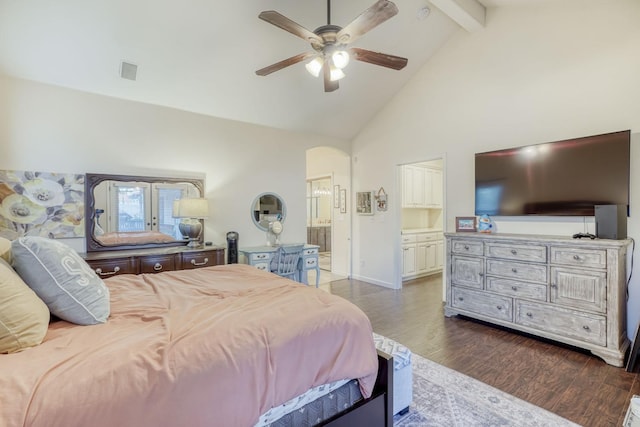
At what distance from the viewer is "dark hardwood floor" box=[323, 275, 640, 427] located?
2.16 m

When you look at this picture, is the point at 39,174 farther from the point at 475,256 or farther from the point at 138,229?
the point at 475,256

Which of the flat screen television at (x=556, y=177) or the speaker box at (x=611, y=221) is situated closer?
the speaker box at (x=611, y=221)

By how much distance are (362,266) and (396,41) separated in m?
3.71

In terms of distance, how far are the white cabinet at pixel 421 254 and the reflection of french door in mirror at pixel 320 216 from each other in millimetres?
3337

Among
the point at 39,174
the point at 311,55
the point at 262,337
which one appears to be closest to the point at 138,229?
the point at 39,174

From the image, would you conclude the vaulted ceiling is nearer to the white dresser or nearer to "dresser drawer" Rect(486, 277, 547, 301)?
the white dresser

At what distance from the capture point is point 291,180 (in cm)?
516

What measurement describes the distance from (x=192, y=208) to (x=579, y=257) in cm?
415

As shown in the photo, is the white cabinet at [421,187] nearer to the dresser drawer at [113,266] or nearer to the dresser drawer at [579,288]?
the dresser drawer at [579,288]

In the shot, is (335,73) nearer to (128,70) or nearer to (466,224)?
(128,70)

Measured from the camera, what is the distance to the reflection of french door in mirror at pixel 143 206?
3.58 m

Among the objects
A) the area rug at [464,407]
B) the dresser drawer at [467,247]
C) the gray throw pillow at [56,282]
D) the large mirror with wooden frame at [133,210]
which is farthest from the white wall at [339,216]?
the gray throw pillow at [56,282]

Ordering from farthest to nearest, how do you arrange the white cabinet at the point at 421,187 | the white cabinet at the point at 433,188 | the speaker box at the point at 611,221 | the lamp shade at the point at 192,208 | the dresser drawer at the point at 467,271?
the white cabinet at the point at 433,188 → the white cabinet at the point at 421,187 → the lamp shade at the point at 192,208 → the dresser drawer at the point at 467,271 → the speaker box at the point at 611,221

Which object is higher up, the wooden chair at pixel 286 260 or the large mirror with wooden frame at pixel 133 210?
the large mirror with wooden frame at pixel 133 210
